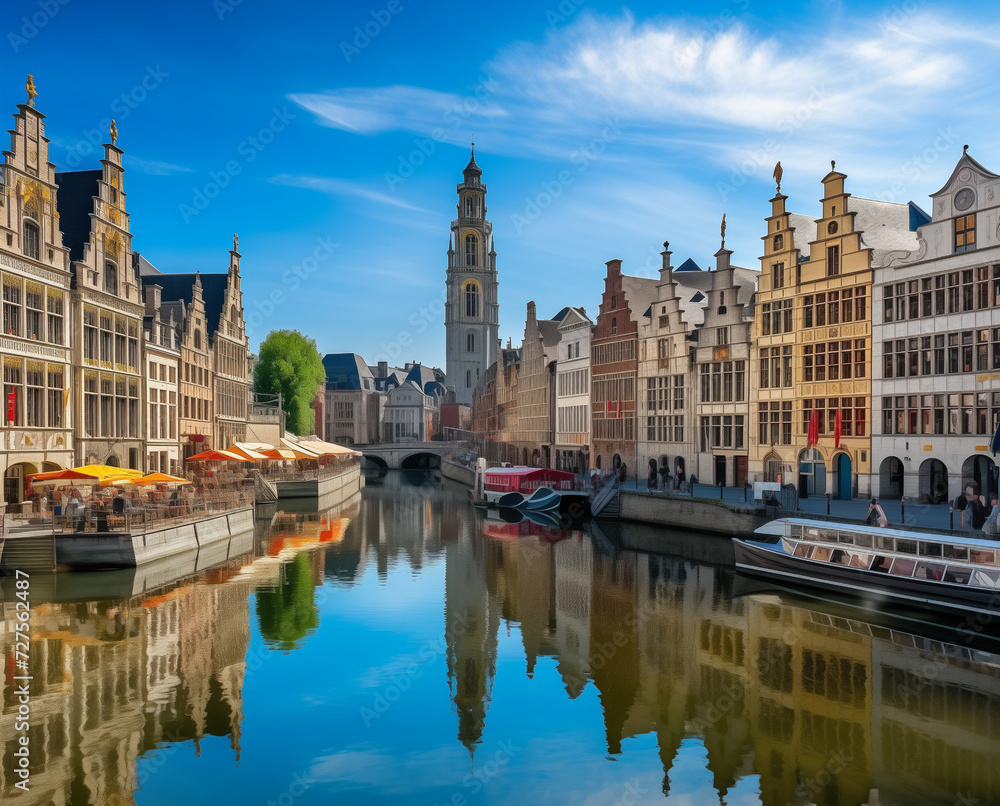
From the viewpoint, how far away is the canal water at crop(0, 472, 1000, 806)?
14008 millimetres

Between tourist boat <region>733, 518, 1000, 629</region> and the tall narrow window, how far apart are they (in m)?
125

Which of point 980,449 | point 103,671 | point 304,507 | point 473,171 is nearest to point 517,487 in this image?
point 304,507

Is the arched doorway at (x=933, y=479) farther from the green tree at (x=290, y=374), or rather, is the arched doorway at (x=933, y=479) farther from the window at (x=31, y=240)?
the green tree at (x=290, y=374)

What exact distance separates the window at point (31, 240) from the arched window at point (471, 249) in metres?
121

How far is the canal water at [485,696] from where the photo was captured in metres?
14.0

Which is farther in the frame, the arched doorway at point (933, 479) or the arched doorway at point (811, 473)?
the arched doorway at point (811, 473)

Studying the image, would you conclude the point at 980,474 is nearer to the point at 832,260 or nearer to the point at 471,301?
the point at 832,260

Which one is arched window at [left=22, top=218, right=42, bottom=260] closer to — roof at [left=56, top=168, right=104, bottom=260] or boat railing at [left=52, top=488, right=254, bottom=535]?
roof at [left=56, top=168, right=104, bottom=260]

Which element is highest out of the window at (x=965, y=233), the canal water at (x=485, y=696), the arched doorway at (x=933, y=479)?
the window at (x=965, y=233)

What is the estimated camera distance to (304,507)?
185 feet

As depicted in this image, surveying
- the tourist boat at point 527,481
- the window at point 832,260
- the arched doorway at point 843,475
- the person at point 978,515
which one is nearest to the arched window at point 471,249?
the tourist boat at point 527,481

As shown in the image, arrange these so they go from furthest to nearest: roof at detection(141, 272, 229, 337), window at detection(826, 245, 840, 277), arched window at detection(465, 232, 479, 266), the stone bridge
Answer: arched window at detection(465, 232, 479, 266) → the stone bridge → roof at detection(141, 272, 229, 337) → window at detection(826, 245, 840, 277)

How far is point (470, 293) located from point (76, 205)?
379ft

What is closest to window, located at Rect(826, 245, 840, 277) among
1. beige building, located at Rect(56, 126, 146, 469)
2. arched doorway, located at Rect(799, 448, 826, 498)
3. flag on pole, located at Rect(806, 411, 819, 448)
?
flag on pole, located at Rect(806, 411, 819, 448)
